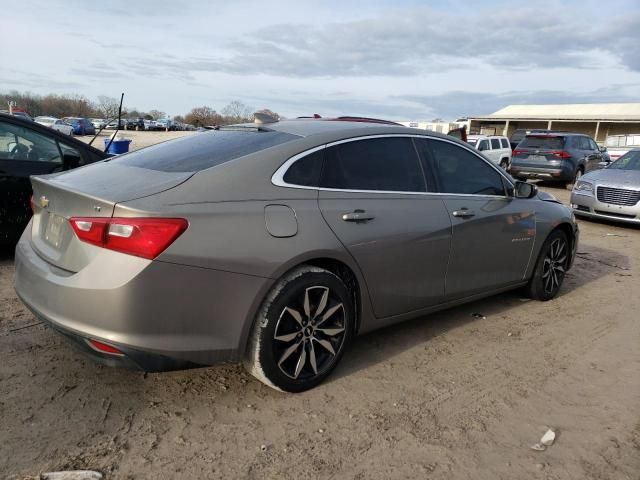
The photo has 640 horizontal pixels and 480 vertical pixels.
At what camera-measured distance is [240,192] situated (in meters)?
2.94

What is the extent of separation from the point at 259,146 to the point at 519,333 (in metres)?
2.63

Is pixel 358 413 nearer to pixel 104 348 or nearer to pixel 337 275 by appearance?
pixel 337 275

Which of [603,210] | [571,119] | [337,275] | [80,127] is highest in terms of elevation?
[571,119]

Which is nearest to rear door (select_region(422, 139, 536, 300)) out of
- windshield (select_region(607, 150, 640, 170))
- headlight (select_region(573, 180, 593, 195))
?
headlight (select_region(573, 180, 593, 195))

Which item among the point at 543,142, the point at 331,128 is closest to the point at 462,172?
the point at 331,128

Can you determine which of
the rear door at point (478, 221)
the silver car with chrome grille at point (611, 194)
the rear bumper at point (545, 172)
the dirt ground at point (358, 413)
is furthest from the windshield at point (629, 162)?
the dirt ground at point (358, 413)

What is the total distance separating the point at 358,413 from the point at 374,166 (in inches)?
64.0

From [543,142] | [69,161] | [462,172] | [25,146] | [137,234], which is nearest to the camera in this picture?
[137,234]

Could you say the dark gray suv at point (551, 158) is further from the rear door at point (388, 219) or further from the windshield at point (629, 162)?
the rear door at point (388, 219)

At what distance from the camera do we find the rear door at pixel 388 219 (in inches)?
132

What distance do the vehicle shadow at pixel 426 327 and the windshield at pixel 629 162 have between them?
5154 mm

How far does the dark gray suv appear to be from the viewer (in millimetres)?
15758

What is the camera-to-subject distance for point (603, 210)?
9820mm

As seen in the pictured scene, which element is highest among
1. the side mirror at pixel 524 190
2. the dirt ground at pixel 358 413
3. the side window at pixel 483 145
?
the side window at pixel 483 145
